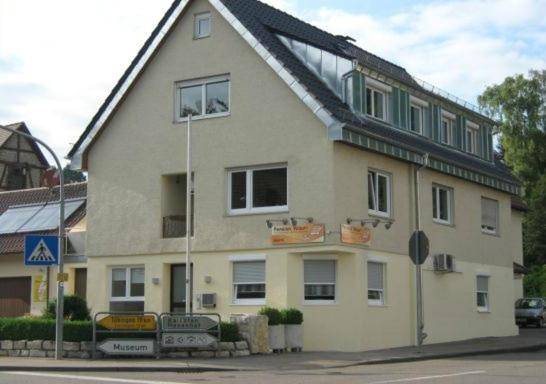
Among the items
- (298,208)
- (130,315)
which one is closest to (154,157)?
(298,208)

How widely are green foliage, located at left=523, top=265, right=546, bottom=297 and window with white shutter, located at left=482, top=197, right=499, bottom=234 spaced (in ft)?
73.1

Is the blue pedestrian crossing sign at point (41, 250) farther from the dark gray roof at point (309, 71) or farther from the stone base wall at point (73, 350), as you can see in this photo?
the dark gray roof at point (309, 71)

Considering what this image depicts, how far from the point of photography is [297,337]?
22734mm

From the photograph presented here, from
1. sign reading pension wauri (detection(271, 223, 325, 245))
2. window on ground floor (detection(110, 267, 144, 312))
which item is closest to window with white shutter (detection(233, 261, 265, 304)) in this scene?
sign reading pension wauri (detection(271, 223, 325, 245))

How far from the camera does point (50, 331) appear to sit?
67.2 feet

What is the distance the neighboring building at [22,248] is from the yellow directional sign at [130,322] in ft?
32.0

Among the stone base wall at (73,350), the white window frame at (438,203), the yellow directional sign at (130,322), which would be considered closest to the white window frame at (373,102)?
the white window frame at (438,203)

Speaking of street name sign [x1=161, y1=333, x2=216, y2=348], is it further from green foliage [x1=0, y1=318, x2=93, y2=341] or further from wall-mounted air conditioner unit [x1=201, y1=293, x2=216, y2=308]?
wall-mounted air conditioner unit [x1=201, y1=293, x2=216, y2=308]

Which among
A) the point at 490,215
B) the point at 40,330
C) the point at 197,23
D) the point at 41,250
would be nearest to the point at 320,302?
the point at 40,330

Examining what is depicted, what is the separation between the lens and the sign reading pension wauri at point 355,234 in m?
22.8

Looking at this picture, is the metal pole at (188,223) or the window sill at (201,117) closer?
the metal pole at (188,223)

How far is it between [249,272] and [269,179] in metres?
2.56

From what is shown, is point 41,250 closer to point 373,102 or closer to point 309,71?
point 309,71

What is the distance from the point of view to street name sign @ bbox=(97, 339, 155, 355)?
19.9 m
